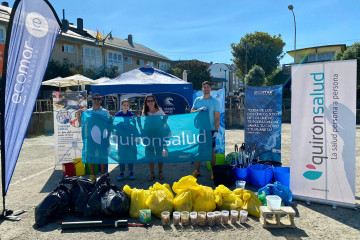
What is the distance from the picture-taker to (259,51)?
109 feet

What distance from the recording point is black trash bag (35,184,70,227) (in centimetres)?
368

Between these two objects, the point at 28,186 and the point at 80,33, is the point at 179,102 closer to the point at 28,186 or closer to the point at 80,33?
the point at 28,186

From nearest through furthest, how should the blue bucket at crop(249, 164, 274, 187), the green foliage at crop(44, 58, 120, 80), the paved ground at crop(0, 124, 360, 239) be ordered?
the paved ground at crop(0, 124, 360, 239), the blue bucket at crop(249, 164, 274, 187), the green foliage at crop(44, 58, 120, 80)

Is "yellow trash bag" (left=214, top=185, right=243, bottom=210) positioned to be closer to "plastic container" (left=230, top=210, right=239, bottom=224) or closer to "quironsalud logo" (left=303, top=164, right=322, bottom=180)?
"plastic container" (left=230, top=210, right=239, bottom=224)

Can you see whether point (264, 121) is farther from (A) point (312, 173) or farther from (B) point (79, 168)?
(B) point (79, 168)

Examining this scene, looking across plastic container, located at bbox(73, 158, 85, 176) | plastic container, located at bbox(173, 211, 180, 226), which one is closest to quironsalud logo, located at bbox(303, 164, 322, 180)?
plastic container, located at bbox(173, 211, 180, 226)

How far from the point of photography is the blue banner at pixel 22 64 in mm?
A: 3789

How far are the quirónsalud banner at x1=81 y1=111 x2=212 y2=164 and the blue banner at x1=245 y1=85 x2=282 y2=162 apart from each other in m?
1.81

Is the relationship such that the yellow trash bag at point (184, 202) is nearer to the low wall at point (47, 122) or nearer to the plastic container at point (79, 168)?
the plastic container at point (79, 168)

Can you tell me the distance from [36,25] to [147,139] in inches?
107

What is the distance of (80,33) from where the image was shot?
29188 millimetres

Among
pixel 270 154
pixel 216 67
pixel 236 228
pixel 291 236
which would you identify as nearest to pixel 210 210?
pixel 236 228

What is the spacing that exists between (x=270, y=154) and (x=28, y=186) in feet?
18.4

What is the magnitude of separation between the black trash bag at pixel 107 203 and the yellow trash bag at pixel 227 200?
1381 millimetres
